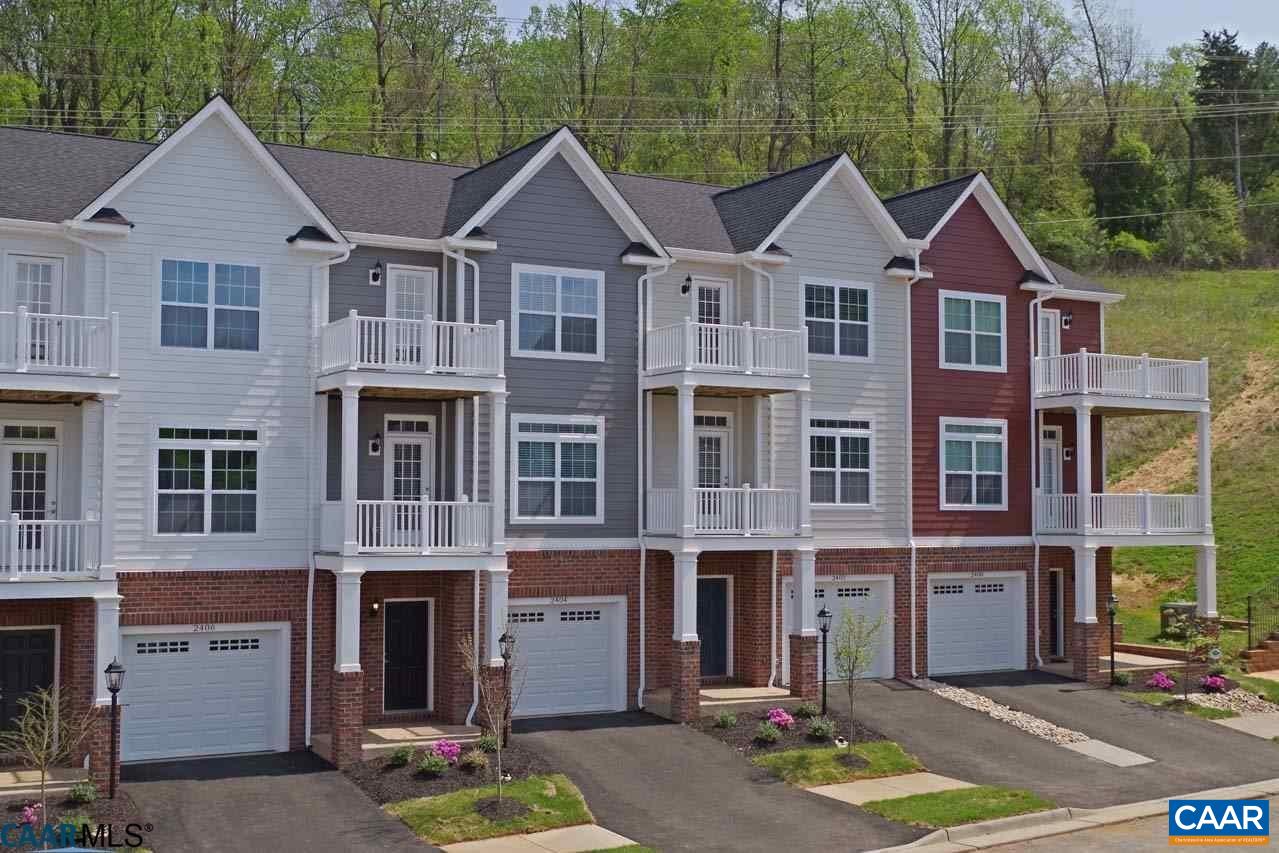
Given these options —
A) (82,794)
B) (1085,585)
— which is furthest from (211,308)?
(1085,585)

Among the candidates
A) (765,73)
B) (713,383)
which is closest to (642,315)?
(713,383)

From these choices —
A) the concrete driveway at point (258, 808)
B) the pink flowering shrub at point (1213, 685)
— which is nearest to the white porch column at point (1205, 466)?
the pink flowering shrub at point (1213, 685)

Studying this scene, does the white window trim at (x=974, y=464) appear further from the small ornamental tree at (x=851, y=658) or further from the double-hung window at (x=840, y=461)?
the small ornamental tree at (x=851, y=658)

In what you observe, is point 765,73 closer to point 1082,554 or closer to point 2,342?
point 1082,554

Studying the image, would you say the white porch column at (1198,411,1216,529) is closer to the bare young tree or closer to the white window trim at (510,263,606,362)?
the white window trim at (510,263,606,362)

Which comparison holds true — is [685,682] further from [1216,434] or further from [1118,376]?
[1216,434]
